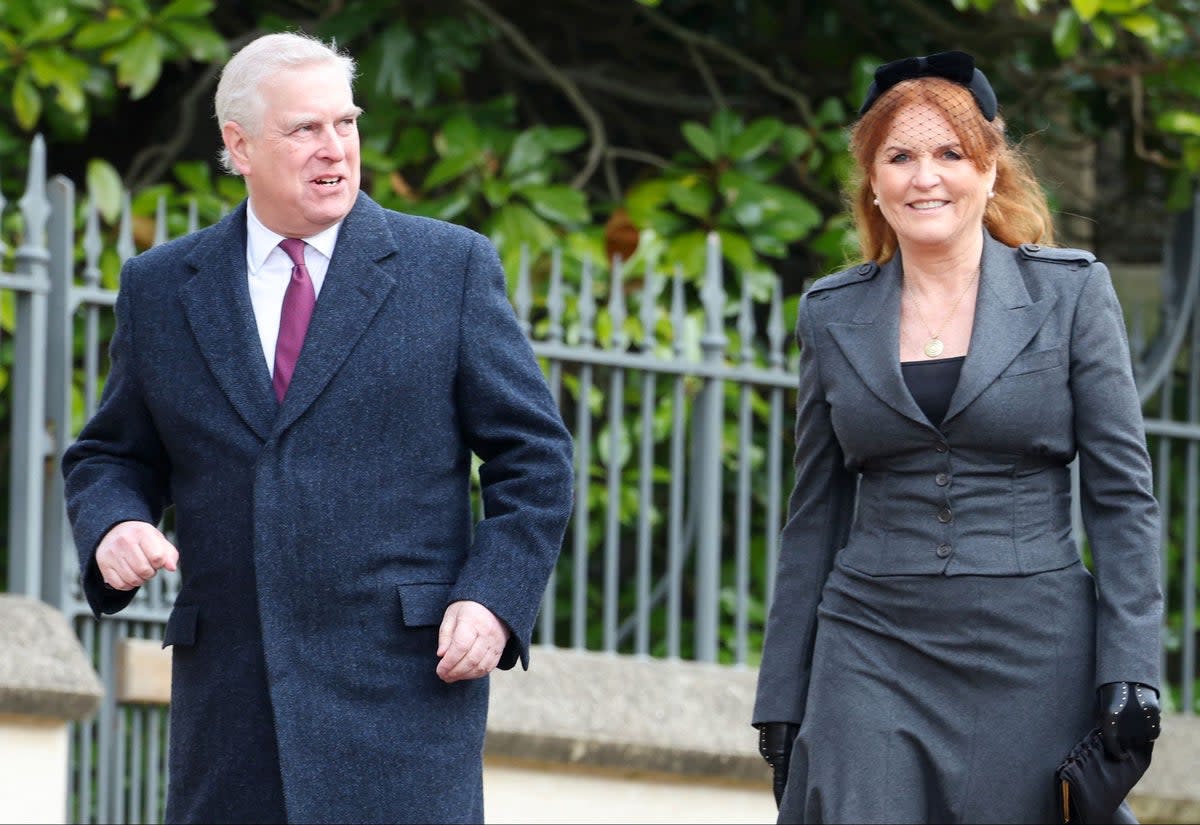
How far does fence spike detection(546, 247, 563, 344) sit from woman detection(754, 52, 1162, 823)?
209 centimetres

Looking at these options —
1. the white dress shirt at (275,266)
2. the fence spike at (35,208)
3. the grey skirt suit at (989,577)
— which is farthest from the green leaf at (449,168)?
the grey skirt suit at (989,577)

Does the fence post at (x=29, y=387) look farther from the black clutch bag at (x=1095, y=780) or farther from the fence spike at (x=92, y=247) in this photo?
the black clutch bag at (x=1095, y=780)

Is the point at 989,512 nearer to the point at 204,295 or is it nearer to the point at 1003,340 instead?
the point at 1003,340

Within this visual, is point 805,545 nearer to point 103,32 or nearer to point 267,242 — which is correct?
point 267,242

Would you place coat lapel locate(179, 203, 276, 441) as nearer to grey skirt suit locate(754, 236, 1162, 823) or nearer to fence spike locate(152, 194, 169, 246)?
grey skirt suit locate(754, 236, 1162, 823)

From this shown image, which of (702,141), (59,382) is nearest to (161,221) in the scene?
(59,382)

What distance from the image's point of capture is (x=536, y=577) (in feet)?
Answer: 12.9

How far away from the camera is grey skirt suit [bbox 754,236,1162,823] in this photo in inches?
152

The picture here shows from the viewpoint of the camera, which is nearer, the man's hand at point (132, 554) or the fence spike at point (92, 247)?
the man's hand at point (132, 554)

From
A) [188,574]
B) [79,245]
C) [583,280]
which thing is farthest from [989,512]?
[79,245]

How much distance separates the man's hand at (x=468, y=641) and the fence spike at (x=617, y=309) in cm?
240

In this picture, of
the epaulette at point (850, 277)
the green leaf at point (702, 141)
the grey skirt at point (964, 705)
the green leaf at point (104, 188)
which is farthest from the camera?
the green leaf at point (702, 141)

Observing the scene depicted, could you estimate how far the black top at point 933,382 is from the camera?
3953mm

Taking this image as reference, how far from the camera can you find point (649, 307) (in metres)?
6.20
